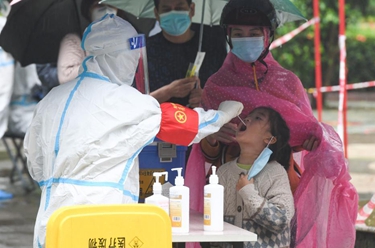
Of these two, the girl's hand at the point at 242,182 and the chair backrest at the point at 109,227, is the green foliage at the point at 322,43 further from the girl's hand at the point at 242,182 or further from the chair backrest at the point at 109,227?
the chair backrest at the point at 109,227

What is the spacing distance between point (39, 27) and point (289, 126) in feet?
6.98

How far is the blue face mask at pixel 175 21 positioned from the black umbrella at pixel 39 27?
680mm

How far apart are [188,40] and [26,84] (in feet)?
13.1

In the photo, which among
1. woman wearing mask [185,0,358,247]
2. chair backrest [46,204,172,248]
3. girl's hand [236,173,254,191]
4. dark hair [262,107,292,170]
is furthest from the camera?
Answer: woman wearing mask [185,0,358,247]

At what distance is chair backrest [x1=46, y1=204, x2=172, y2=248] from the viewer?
10.9ft

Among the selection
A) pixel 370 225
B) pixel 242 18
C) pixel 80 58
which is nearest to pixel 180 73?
pixel 80 58

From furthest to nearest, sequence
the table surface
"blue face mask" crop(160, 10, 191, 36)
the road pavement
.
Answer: the road pavement → "blue face mask" crop(160, 10, 191, 36) → the table surface

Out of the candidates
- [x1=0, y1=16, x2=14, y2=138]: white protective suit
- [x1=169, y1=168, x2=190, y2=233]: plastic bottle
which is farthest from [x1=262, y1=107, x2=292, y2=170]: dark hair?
[x1=0, y1=16, x2=14, y2=138]: white protective suit

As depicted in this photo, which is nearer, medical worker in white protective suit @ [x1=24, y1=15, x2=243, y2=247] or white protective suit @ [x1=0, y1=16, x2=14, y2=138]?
medical worker in white protective suit @ [x1=24, y1=15, x2=243, y2=247]

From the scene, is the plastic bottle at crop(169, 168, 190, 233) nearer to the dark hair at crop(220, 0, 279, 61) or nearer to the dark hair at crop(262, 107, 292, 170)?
the dark hair at crop(262, 107, 292, 170)

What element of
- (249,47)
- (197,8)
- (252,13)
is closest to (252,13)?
(252,13)

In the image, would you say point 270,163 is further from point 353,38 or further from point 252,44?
point 353,38

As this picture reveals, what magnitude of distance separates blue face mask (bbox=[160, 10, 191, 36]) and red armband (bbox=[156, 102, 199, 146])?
50.3 inches

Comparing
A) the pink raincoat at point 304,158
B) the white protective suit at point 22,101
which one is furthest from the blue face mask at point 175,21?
the white protective suit at point 22,101
